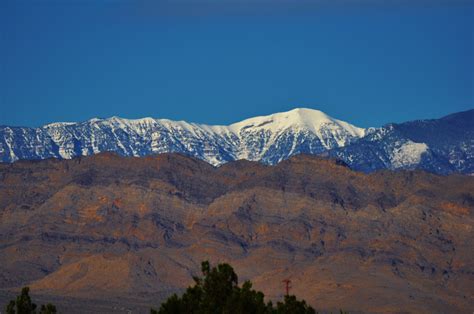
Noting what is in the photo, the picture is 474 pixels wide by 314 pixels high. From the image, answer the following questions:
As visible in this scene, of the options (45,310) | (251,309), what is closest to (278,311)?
(251,309)

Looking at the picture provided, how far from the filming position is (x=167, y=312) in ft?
321

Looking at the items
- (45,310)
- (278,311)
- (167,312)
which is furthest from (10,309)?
(278,311)

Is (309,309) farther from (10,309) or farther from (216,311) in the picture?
(10,309)

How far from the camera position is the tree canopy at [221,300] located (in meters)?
97.3

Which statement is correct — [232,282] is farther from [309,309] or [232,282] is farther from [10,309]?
[10,309]

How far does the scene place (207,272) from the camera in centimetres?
10044

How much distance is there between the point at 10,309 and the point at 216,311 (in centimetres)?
1206

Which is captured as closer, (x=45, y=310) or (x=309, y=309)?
(x=45, y=310)

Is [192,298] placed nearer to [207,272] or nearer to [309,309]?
[207,272]

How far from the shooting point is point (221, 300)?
99.9 meters

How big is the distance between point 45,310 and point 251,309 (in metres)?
12.1

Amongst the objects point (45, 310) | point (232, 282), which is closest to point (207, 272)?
point (232, 282)

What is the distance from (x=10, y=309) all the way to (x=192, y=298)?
11033 mm

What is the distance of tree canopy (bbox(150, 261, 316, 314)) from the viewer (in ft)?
319
